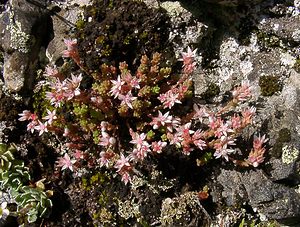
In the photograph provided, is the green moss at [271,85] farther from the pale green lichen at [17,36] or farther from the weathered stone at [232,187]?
the pale green lichen at [17,36]

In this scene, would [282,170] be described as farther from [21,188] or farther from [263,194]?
[21,188]

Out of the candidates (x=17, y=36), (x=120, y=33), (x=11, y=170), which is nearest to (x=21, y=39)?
(x=17, y=36)

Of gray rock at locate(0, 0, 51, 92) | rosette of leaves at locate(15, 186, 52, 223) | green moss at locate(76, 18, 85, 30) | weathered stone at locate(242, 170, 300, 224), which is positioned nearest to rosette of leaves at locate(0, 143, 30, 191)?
rosette of leaves at locate(15, 186, 52, 223)

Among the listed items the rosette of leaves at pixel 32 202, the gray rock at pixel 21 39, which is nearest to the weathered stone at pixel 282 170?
the rosette of leaves at pixel 32 202

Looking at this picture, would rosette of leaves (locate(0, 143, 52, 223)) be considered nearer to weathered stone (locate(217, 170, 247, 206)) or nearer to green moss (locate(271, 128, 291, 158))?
weathered stone (locate(217, 170, 247, 206))

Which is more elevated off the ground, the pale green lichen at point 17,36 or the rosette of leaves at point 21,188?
the pale green lichen at point 17,36
